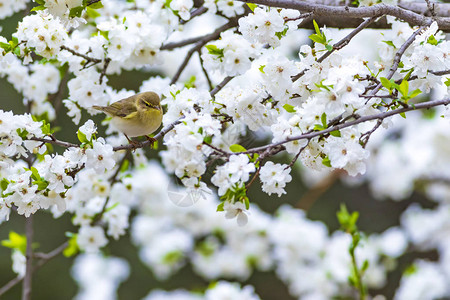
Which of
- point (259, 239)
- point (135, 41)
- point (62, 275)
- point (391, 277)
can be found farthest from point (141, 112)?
point (62, 275)

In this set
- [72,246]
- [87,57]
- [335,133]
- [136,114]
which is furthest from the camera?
[72,246]

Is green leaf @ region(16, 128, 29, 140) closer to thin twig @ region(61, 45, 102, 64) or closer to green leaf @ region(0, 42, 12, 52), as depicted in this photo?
green leaf @ region(0, 42, 12, 52)

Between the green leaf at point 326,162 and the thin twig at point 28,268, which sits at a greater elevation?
the green leaf at point 326,162

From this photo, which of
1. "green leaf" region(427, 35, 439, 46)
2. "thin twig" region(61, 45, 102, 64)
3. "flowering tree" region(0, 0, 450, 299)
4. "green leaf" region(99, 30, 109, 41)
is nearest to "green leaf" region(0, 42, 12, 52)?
"flowering tree" region(0, 0, 450, 299)

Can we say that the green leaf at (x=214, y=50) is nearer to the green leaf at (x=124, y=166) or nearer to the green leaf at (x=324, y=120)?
the green leaf at (x=324, y=120)

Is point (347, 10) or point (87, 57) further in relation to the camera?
point (87, 57)

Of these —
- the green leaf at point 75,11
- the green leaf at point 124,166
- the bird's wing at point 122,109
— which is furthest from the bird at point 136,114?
the green leaf at point 75,11

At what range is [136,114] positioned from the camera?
1.89 m

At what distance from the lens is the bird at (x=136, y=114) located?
74.9 inches

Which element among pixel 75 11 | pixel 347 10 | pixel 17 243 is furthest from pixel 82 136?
pixel 17 243

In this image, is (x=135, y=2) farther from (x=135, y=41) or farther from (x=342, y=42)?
(x=342, y=42)

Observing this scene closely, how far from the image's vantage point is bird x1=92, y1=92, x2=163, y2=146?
1902 mm

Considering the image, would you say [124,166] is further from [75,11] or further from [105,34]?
[75,11]

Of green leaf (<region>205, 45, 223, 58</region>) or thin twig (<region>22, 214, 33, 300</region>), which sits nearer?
green leaf (<region>205, 45, 223, 58</region>)
